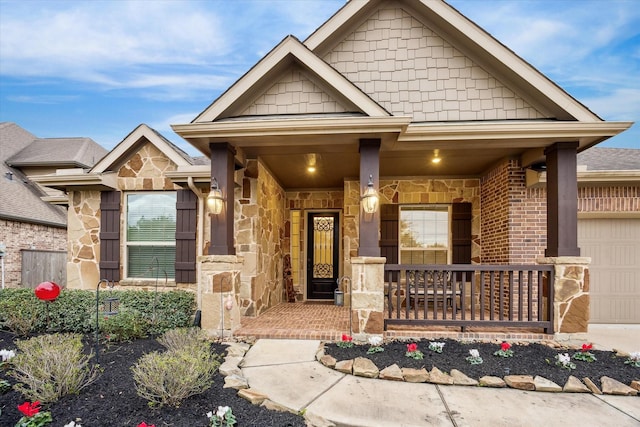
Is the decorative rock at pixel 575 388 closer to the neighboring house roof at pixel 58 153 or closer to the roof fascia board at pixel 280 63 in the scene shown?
the roof fascia board at pixel 280 63

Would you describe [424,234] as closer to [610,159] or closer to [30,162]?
[610,159]

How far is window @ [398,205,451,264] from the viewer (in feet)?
25.2

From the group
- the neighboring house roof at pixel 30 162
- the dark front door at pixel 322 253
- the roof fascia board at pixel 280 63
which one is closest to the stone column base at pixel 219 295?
the roof fascia board at pixel 280 63

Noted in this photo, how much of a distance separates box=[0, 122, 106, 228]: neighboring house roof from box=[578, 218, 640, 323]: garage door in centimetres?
1338

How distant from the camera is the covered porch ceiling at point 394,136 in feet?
15.2

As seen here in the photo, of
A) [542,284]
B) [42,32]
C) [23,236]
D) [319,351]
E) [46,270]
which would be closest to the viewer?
[319,351]

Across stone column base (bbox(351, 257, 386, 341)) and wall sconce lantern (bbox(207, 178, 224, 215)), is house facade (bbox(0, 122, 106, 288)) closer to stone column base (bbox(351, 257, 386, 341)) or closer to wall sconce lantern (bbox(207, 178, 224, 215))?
wall sconce lantern (bbox(207, 178, 224, 215))

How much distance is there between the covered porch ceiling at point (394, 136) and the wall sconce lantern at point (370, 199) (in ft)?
2.38

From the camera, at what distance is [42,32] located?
13.2 m

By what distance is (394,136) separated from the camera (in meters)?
4.80

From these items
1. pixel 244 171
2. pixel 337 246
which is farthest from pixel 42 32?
pixel 337 246

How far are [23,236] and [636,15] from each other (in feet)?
83.3

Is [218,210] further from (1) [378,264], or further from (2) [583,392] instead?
(2) [583,392]

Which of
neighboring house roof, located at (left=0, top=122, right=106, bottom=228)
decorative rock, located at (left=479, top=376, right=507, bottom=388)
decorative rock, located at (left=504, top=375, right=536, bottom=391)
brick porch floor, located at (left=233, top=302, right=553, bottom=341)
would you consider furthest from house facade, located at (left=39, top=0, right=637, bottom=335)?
neighboring house roof, located at (left=0, top=122, right=106, bottom=228)
